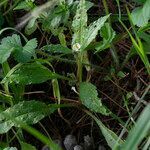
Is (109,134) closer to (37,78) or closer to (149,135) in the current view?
(149,135)

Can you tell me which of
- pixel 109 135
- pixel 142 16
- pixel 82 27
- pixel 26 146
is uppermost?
pixel 142 16

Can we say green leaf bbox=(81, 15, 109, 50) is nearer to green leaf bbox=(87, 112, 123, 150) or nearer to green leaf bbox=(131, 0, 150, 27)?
green leaf bbox=(131, 0, 150, 27)

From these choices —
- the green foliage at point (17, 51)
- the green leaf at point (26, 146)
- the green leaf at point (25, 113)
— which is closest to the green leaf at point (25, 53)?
the green foliage at point (17, 51)

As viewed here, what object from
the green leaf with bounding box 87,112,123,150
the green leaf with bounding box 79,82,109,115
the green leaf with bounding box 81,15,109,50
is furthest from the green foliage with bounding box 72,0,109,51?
the green leaf with bounding box 87,112,123,150

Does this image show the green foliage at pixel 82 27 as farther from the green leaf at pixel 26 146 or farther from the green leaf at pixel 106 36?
the green leaf at pixel 26 146

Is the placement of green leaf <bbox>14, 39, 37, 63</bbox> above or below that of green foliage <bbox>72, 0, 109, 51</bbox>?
below

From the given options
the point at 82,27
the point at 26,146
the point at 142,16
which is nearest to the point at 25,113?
the point at 26,146

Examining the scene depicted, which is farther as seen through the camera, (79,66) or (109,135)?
(79,66)

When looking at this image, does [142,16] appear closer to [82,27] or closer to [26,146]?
[82,27]
